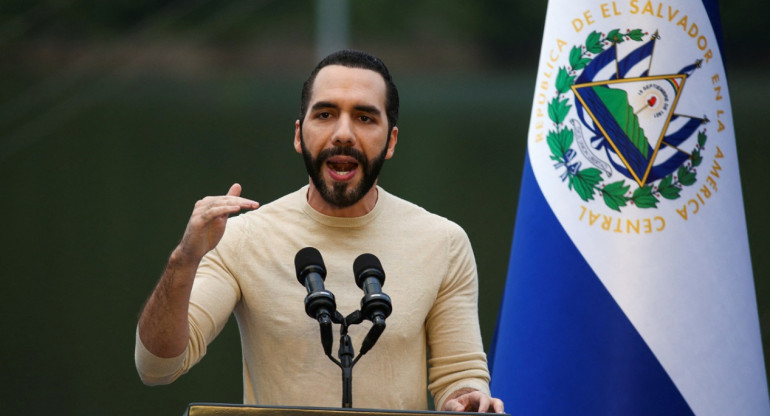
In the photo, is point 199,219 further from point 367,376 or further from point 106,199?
point 106,199

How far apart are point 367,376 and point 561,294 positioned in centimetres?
77

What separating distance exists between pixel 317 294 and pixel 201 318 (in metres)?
0.29

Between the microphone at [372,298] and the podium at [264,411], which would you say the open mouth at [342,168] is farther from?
the podium at [264,411]

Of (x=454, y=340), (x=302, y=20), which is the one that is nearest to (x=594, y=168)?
→ (x=454, y=340)

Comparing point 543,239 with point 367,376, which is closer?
point 367,376

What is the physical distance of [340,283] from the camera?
6.00 ft

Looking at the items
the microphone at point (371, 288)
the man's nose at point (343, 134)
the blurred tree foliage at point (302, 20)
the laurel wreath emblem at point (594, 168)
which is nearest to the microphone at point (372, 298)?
the microphone at point (371, 288)

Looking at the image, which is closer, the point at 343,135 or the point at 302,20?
the point at 343,135

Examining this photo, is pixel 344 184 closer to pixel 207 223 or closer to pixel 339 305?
pixel 339 305

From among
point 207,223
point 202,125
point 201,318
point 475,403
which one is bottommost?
point 475,403

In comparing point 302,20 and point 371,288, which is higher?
point 302,20

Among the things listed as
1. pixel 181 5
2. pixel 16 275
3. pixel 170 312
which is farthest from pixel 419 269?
pixel 181 5

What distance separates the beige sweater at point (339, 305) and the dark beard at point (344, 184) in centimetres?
7

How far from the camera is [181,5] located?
12297 mm
